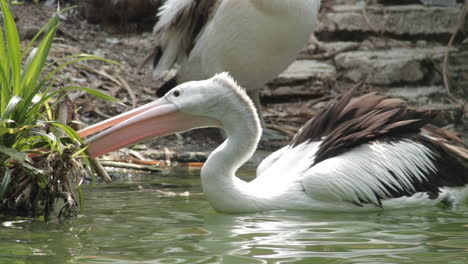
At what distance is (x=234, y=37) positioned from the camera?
6.77 m

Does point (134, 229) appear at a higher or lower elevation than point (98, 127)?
lower

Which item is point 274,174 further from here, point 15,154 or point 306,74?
point 306,74

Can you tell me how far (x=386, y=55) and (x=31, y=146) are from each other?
→ 606cm

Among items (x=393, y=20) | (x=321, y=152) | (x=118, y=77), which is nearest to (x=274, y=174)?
(x=321, y=152)

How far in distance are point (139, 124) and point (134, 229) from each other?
859 millimetres

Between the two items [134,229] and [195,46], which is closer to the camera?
[134,229]

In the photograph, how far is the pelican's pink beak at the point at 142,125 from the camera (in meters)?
4.22

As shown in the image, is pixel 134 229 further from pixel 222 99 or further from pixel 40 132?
pixel 222 99

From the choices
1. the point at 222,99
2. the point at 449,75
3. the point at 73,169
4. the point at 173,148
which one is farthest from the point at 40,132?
the point at 449,75

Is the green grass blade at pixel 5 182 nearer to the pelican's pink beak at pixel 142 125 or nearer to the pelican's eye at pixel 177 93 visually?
the pelican's pink beak at pixel 142 125

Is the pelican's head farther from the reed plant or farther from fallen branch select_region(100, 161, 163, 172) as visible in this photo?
fallen branch select_region(100, 161, 163, 172)

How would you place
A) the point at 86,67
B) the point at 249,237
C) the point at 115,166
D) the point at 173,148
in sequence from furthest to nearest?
the point at 86,67
the point at 173,148
the point at 115,166
the point at 249,237

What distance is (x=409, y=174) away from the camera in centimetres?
443

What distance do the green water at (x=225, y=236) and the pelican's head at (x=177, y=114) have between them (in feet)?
1.22
